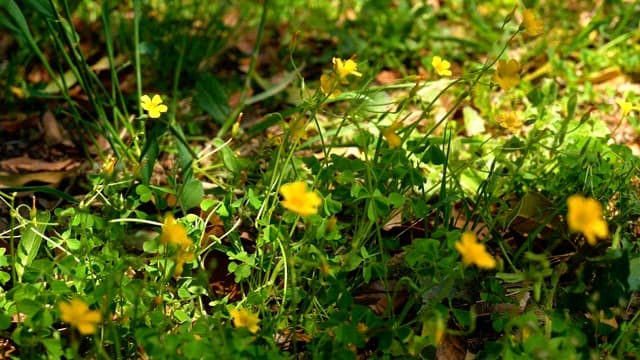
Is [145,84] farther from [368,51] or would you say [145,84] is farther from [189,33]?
[368,51]

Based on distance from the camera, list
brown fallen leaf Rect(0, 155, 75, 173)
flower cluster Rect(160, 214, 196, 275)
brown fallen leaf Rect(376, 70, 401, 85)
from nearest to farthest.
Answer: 1. flower cluster Rect(160, 214, 196, 275)
2. brown fallen leaf Rect(0, 155, 75, 173)
3. brown fallen leaf Rect(376, 70, 401, 85)

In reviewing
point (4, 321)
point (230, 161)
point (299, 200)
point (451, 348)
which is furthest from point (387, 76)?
point (4, 321)

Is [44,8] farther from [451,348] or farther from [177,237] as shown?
[451,348]

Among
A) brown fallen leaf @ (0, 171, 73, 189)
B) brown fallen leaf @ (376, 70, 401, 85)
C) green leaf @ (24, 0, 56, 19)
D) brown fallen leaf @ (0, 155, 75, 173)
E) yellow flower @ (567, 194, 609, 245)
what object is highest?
green leaf @ (24, 0, 56, 19)

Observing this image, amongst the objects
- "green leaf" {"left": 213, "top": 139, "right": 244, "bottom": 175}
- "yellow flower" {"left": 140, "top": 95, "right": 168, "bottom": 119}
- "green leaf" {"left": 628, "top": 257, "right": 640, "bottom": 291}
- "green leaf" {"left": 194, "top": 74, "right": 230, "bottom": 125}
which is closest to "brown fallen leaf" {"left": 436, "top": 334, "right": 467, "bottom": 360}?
"green leaf" {"left": 628, "top": 257, "right": 640, "bottom": 291}

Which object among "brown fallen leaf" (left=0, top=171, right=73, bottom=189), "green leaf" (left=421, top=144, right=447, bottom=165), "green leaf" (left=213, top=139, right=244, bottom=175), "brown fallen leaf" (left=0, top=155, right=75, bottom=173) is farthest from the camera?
"brown fallen leaf" (left=0, top=155, right=75, bottom=173)

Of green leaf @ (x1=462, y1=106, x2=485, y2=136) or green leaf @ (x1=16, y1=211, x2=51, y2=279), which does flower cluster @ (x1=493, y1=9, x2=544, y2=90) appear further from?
green leaf @ (x1=16, y1=211, x2=51, y2=279)

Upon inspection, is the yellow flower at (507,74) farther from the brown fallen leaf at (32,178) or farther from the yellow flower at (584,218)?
the brown fallen leaf at (32,178)
